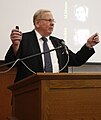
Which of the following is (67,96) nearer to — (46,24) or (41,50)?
(41,50)

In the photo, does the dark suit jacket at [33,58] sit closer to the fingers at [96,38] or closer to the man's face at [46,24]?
the man's face at [46,24]

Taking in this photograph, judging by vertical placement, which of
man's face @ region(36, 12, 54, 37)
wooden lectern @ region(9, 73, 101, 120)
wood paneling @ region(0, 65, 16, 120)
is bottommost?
wood paneling @ region(0, 65, 16, 120)

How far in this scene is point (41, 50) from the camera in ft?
8.21

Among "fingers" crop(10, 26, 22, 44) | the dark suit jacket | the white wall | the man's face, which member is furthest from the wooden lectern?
the white wall

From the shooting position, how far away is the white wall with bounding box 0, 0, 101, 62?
326 centimetres

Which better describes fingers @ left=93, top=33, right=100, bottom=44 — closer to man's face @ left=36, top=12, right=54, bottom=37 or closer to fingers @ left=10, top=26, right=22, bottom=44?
man's face @ left=36, top=12, right=54, bottom=37

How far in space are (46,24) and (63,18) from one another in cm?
90

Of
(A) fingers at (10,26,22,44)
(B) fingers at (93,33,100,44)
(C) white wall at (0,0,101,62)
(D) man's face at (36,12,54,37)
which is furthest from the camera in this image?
(C) white wall at (0,0,101,62)

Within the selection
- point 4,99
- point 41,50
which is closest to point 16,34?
point 41,50

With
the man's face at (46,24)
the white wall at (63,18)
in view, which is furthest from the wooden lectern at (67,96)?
the white wall at (63,18)

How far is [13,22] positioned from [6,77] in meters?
0.61

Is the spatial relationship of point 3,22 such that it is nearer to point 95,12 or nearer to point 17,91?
point 95,12

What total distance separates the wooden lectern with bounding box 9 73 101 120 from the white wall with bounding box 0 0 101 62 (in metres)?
1.72

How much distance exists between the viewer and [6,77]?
3391 millimetres
